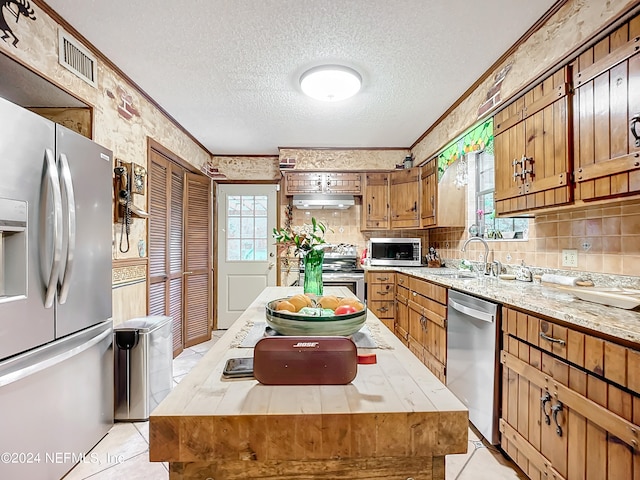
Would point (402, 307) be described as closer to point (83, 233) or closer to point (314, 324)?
point (314, 324)

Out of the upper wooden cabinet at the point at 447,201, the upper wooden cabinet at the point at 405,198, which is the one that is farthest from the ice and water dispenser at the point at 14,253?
the upper wooden cabinet at the point at 405,198

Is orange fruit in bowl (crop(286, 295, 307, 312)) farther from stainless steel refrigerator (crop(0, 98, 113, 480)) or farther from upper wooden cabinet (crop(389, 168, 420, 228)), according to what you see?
upper wooden cabinet (crop(389, 168, 420, 228))

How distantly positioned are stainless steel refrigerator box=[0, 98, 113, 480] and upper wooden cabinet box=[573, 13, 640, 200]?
2.53 m

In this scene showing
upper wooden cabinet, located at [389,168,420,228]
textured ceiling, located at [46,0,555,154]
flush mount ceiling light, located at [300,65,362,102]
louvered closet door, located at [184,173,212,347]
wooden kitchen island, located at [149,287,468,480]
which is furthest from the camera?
upper wooden cabinet, located at [389,168,420,228]

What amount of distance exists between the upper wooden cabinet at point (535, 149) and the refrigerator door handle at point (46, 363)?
8.73 ft

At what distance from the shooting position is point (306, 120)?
329 cm

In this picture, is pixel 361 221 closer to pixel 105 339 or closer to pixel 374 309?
pixel 374 309

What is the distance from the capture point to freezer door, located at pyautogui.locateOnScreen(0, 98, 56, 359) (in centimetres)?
132

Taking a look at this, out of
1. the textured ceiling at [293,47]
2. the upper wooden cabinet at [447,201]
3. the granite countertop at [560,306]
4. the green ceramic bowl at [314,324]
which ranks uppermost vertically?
the textured ceiling at [293,47]

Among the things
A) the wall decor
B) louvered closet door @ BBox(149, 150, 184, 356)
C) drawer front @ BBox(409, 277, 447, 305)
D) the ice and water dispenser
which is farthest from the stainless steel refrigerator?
drawer front @ BBox(409, 277, 447, 305)

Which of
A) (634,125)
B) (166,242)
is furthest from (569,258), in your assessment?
(166,242)

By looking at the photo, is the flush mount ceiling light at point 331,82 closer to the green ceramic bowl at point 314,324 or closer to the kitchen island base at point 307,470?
the green ceramic bowl at point 314,324

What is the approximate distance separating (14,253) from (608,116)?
2659 mm

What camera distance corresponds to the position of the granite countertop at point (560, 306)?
1114mm
